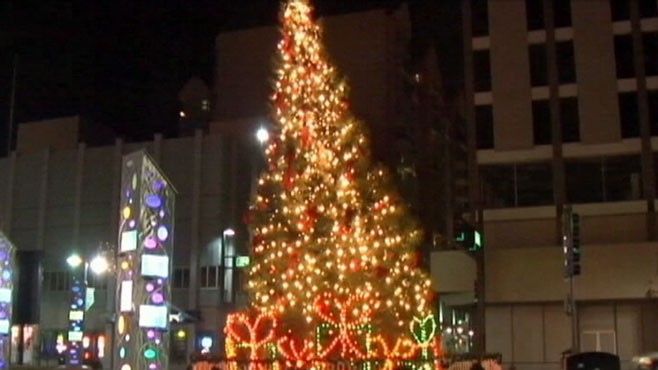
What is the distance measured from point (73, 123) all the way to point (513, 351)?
44323mm

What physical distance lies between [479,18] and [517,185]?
9607 millimetres

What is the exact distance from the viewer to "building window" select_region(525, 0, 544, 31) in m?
49.1

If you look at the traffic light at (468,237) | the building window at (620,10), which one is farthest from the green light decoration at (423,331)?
the building window at (620,10)

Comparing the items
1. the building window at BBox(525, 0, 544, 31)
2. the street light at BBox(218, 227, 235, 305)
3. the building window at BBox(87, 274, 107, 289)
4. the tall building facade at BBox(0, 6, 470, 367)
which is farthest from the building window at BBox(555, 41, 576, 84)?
the building window at BBox(87, 274, 107, 289)

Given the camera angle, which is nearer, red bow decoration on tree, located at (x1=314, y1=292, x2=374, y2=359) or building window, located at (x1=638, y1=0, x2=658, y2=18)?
red bow decoration on tree, located at (x1=314, y1=292, x2=374, y2=359)

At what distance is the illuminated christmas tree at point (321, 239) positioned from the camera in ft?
80.8

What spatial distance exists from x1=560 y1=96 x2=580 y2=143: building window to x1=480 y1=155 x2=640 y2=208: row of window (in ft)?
3.99

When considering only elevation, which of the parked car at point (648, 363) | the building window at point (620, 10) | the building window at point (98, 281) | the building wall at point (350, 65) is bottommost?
the parked car at point (648, 363)

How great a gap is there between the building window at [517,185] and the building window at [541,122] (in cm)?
128

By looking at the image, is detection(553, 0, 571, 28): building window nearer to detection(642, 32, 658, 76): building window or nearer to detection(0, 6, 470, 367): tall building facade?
detection(642, 32, 658, 76): building window

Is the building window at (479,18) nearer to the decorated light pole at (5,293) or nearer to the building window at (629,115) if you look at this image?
the building window at (629,115)

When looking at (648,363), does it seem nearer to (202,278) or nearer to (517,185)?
(517,185)

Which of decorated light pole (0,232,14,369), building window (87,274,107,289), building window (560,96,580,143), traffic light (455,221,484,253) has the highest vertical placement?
building window (560,96,580,143)

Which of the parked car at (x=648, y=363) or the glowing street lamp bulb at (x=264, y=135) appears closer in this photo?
the parked car at (x=648, y=363)
